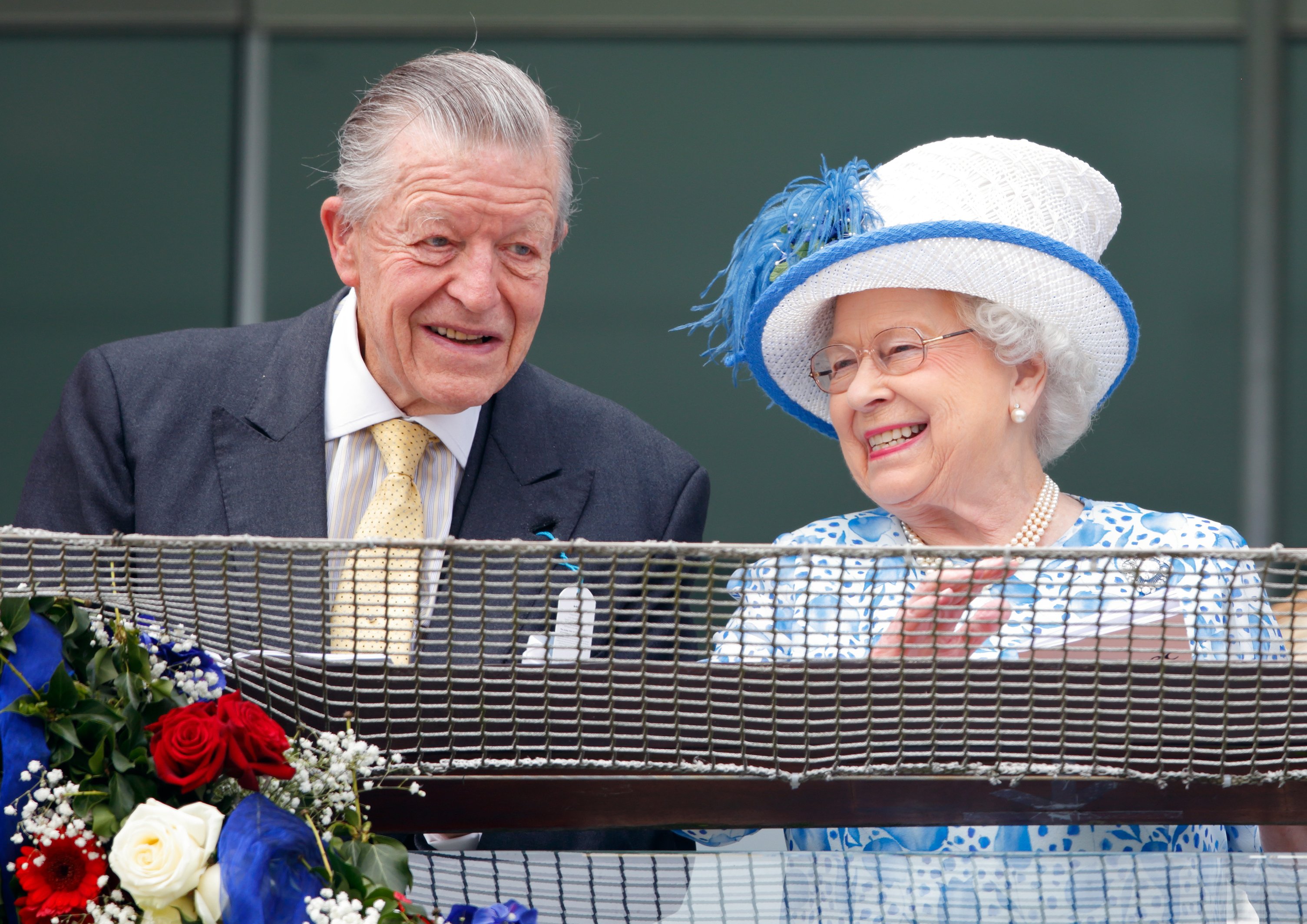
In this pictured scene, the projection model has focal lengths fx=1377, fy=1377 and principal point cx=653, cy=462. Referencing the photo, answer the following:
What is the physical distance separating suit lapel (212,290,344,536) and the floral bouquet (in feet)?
2.59

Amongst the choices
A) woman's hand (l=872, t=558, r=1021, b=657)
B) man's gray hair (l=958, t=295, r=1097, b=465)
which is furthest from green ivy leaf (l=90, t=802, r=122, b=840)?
man's gray hair (l=958, t=295, r=1097, b=465)

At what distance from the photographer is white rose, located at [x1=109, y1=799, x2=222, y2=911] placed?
104cm

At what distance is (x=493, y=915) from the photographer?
43.5 inches

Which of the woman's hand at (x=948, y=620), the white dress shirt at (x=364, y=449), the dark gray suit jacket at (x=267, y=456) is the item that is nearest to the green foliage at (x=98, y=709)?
the woman's hand at (x=948, y=620)

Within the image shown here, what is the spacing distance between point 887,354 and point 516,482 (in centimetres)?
61

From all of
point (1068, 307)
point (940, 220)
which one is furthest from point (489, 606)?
point (1068, 307)

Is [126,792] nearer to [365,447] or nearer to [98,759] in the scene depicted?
[98,759]

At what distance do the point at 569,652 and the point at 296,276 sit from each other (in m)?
4.21

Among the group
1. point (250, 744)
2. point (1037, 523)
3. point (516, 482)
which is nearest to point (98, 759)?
point (250, 744)

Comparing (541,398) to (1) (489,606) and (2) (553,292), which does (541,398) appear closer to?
(1) (489,606)

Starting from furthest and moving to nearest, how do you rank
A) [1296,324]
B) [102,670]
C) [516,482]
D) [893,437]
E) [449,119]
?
[1296,324] → [516,482] → [449,119] → [893,437] → [102,670]

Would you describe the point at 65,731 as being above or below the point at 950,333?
below

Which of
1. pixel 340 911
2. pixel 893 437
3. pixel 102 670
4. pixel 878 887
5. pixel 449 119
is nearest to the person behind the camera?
pixel 340 911

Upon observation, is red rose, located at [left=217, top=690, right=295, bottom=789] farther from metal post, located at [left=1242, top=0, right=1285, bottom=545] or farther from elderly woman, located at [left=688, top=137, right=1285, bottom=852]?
metal post, located at [left=1242, top=0, right=1285, bottom=545]
